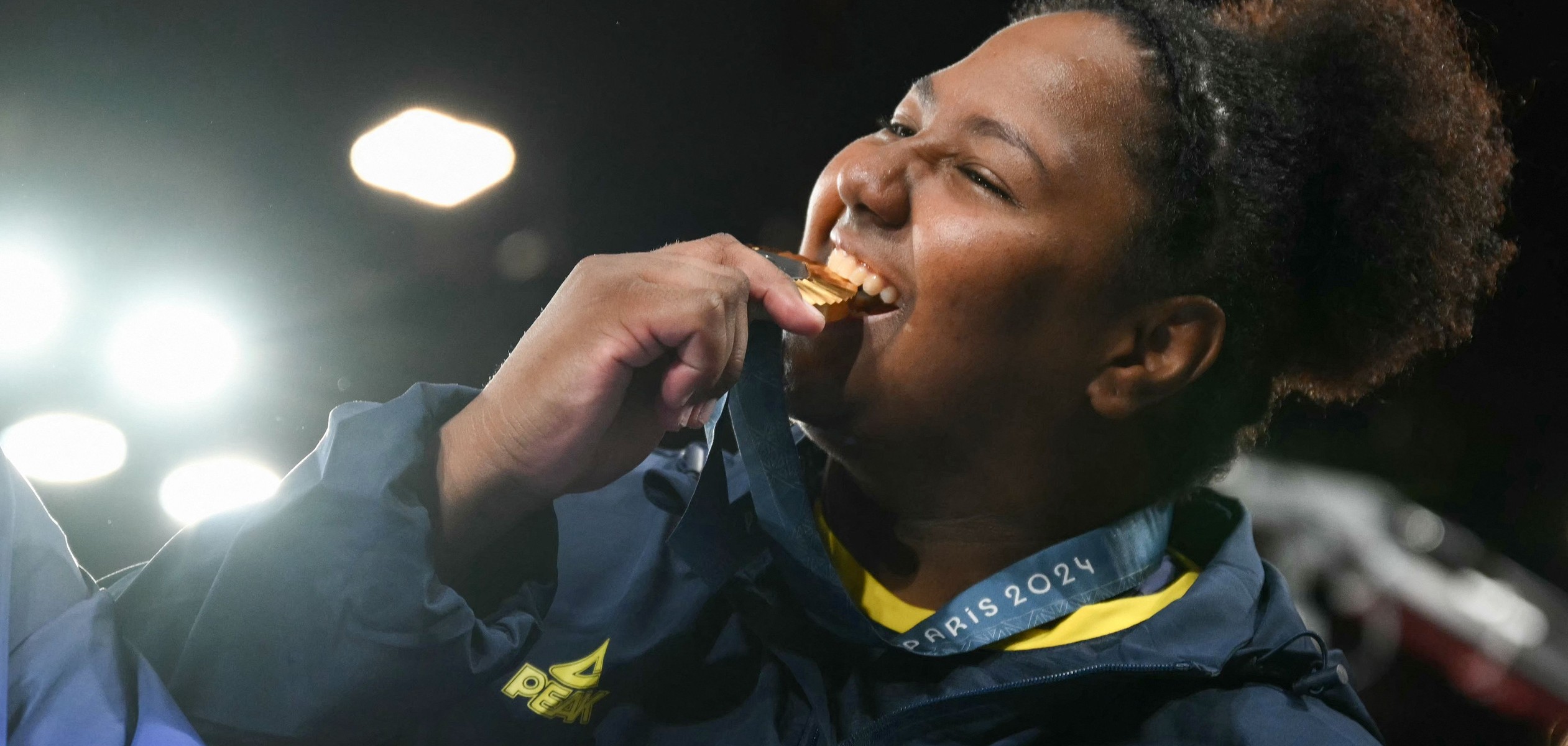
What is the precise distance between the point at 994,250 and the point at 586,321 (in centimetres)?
46

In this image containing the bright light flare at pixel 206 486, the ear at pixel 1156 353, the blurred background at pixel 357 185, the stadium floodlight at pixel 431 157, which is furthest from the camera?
the bright light flare at pixel 206 486

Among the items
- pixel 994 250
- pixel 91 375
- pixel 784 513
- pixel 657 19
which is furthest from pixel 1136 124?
pixel 91 375

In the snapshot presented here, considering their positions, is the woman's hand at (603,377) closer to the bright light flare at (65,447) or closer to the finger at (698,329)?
the finger at (698,329)

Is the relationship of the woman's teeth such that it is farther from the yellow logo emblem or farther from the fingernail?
the yellow logo emblem

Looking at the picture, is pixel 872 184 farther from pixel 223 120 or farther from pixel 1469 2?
pixel 1469 2

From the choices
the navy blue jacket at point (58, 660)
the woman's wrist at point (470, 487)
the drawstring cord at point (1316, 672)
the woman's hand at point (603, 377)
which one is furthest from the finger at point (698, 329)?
the drawstring cord at point (1316, 672)

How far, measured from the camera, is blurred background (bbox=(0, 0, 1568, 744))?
1581mm

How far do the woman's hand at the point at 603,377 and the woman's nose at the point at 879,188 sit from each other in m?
0.22

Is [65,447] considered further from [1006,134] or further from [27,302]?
[1006,134]

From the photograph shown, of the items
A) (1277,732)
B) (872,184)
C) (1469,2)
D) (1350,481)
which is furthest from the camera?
(1350,481)

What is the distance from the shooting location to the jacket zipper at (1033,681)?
1.08 meters

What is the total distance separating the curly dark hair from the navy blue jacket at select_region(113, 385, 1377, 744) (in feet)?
0.88

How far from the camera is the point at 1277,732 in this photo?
106cm

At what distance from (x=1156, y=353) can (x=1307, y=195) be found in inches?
11.7
